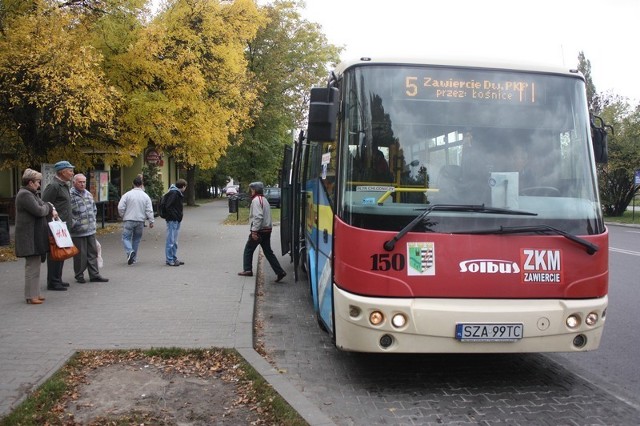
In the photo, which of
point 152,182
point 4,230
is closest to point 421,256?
point 4,230

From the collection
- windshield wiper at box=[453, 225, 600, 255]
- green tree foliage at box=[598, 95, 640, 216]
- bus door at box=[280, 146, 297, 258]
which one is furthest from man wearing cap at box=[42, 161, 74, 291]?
green tree foliage at box=[598, 95, 640, 216]

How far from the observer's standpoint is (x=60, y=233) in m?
8.10

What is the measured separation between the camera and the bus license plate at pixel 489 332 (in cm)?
452

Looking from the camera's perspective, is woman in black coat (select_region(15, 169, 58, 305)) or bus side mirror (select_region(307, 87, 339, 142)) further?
woman in black coat (select_region(15, 169, 58, 305))

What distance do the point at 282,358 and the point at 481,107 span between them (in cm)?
314

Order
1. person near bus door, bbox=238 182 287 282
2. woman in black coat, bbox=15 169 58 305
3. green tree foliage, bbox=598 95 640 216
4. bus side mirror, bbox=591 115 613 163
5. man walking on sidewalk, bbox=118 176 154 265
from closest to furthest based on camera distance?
bus side mirror, bbox=591 115 613 163 < woman in black coat, bbox=15 169 58 305 < person near bus door, bbox=238 182 287 282 < man walking on sidewalk, bbox=118 176 154 265 < green tree foliage, bbox=598 95 640 216

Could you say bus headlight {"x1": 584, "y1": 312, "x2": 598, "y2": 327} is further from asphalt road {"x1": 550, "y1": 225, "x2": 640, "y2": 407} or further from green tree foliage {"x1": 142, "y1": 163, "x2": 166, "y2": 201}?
green tree foliage {"x1": 142, "y1": 163, "x2": 166, "y2": 201}

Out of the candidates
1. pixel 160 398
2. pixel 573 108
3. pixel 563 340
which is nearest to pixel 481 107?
pixel 573 108

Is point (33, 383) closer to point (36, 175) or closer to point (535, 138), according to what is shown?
point (36, 175)

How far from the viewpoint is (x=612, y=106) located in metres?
36.3

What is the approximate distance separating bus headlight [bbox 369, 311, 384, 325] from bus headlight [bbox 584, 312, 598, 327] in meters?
1.72

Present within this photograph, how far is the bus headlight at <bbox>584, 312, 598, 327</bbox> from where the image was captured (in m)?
4.71

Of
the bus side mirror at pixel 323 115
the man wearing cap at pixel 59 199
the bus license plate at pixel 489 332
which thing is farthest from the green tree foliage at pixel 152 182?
the bus license plate at pixel 489 332

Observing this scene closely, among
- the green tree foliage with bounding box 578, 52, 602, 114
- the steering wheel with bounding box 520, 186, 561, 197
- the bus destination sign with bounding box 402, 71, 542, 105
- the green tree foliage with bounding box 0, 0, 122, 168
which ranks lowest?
the steering wheel with bounding box 520, 186, 561, 197
